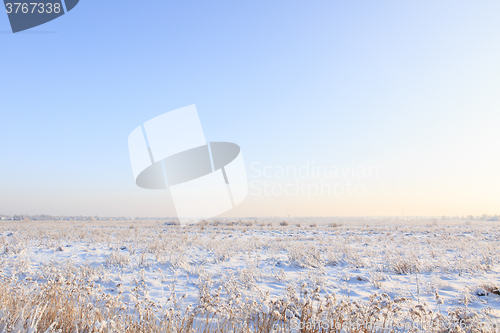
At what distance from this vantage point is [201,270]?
629cm

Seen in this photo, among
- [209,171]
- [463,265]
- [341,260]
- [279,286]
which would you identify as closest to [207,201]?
[209,171]

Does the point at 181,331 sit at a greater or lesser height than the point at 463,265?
greater

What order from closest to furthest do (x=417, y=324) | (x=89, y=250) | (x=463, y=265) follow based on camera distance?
(x=417, y=324) < (x=463, y=265) < (x=89, y=250)

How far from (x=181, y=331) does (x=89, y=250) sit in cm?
867

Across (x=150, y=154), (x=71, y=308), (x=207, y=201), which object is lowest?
(x=71, y=308)

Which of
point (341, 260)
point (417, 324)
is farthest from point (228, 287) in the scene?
point (341, 260)

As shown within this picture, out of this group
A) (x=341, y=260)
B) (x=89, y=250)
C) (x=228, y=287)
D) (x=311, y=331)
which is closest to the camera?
(x=311, y=331)

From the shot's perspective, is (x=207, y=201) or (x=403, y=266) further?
(x=207, y=201)

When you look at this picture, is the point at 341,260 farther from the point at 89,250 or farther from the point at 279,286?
the point at 89,250

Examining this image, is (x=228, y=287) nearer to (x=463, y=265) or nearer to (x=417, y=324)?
(x=417, y=324)

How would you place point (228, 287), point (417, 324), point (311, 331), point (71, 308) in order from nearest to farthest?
point (311, 331) → point (71, 308) → point (417, 324) → point (228, 287)

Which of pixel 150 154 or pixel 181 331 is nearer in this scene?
pixel 181 331

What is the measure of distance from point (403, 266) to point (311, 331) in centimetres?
541

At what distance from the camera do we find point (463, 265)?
6762mm
